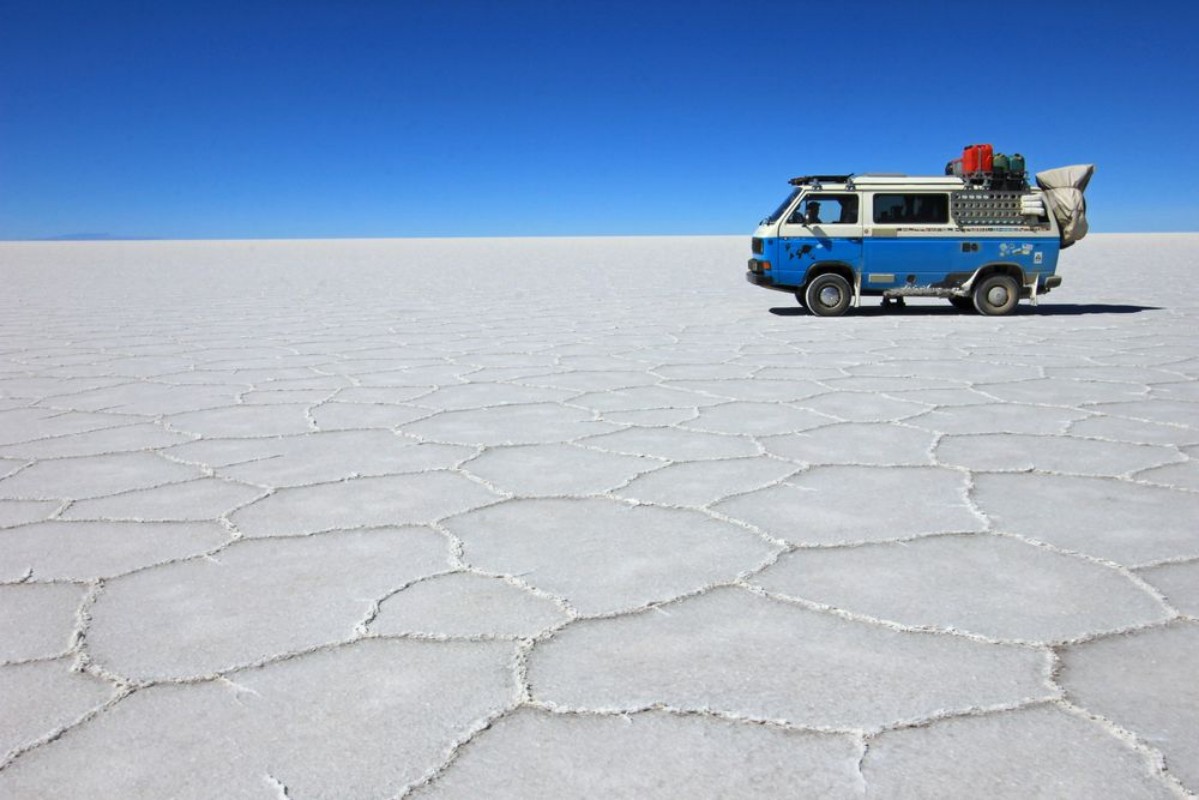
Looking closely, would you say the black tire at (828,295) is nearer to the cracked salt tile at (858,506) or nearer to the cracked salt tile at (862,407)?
the cracked salt tile at (862,407)

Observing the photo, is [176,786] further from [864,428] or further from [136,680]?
[864,428]

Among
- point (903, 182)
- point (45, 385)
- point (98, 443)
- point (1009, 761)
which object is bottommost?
point (1009, 761)

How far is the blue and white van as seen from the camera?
30.5ft

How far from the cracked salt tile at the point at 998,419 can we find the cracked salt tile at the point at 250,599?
8.46 ft

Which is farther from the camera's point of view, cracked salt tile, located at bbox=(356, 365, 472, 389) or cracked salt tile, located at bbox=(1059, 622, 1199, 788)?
cracked salt tile, located at bbox=(356, 365, 472, 389)

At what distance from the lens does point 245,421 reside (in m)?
4.57

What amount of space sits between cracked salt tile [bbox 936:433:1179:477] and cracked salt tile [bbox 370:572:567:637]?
2014 mm

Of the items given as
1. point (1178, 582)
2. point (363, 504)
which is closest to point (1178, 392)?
point (1178, 582)

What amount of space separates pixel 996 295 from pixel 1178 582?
26.1ft

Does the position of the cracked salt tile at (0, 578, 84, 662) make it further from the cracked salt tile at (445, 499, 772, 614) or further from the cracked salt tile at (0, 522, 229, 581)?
the cracked salt tile at (445, 499, 772, 614)

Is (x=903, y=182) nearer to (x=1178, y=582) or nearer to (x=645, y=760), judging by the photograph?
(x=1178, y=582)

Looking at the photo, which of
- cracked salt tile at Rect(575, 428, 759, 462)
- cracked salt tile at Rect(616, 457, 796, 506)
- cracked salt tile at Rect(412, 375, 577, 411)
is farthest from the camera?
cracked salt tile at Rect(412, 375, 577, 411)

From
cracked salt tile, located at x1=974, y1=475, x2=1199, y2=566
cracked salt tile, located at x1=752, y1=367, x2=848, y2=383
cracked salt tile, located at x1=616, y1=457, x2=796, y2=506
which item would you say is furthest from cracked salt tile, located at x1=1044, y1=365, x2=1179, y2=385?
cracked salt tile, located at x1=616, y1=457, x2=796, y2=506

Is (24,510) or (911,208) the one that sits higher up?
(911,208)
